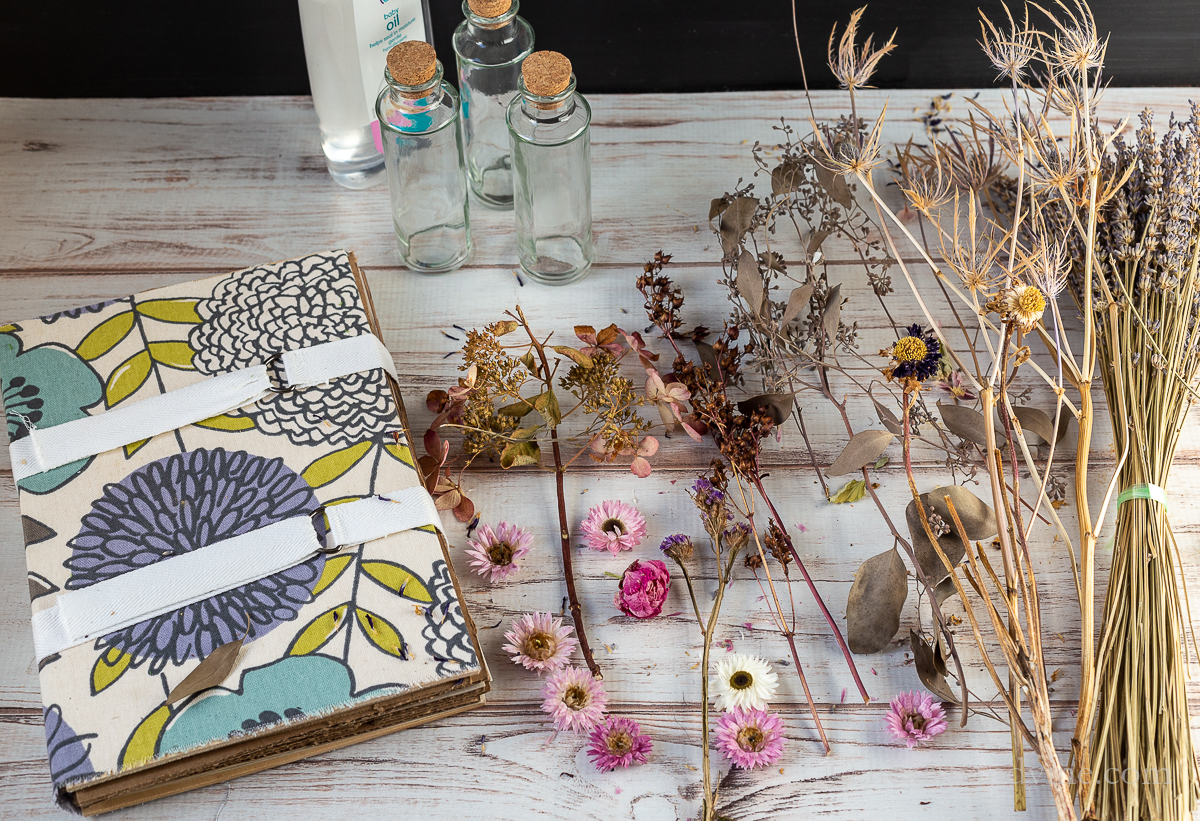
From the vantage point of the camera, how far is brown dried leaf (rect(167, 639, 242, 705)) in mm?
681

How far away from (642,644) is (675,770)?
0.35 feet

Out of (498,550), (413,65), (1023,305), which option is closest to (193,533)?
(498,550)

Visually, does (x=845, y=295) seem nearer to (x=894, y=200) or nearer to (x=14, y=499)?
(x=894, y=200)

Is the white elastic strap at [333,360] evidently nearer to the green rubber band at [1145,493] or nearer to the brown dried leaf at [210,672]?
the brown dried leaf at [210,672]

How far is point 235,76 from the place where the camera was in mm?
1228

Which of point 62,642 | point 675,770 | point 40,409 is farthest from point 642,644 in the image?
point 40,409

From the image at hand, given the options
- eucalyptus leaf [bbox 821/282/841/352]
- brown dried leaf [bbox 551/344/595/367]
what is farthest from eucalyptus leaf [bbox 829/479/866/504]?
brown dried leaf [bbox 551/344/595/367]

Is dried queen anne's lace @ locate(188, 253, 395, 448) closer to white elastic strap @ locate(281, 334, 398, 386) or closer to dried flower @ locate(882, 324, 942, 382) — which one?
white elastic strap @ locate(281, 334, 398, 386)

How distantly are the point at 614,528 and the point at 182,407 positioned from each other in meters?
0.39

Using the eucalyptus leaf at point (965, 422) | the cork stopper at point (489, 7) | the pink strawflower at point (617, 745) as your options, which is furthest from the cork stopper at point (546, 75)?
the pink strawflower at point (617, 745)

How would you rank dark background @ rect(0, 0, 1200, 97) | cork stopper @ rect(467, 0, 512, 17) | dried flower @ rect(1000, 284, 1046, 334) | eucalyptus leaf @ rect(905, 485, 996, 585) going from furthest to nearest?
dark background @ rect(0, 0, 1200, 97), cork stopper @ rect(467, 0, 512, 17), eucalyptus leaf @ rect(905, 485, 996, 585), dried flower @ rect(1000, 284, 1046, 334)

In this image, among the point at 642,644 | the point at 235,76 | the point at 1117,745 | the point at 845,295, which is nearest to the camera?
the point at 1117,745

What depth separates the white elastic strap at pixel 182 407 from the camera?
789 millimetres

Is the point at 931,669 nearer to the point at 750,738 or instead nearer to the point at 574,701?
the point at 750,738
